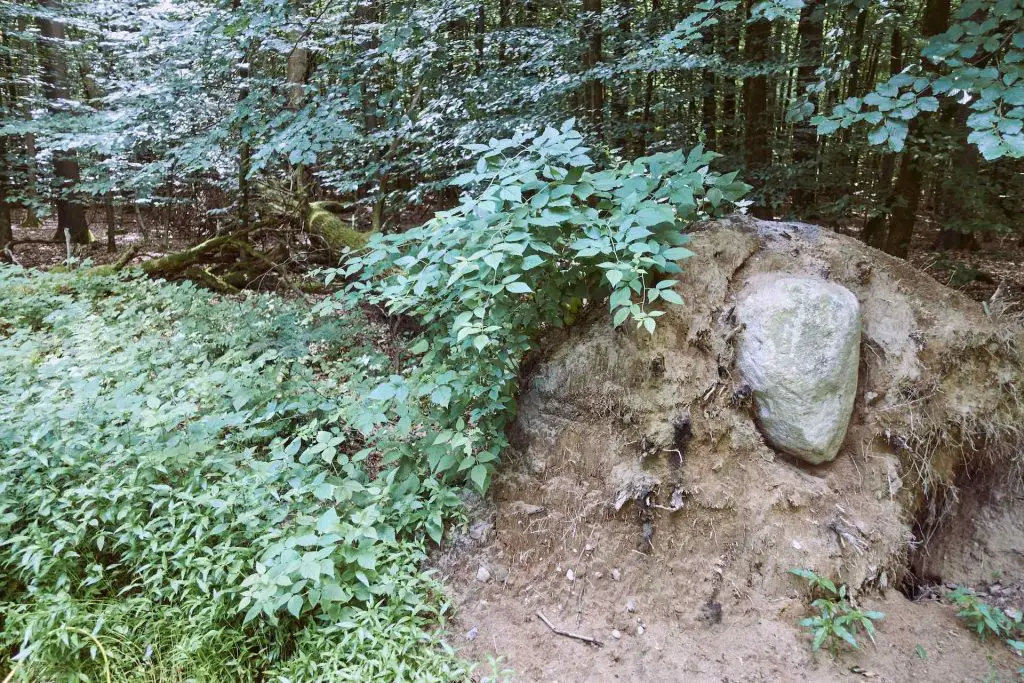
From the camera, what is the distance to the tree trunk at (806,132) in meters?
5.69

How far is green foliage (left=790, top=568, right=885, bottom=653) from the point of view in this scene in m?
2.48

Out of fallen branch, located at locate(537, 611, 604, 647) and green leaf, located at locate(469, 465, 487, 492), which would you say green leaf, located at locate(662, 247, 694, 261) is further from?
fallen branch, located at locate(537, 611, 604, 647)

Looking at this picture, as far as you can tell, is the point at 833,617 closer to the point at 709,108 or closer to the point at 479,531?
the point at 479,531

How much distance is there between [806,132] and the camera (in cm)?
704

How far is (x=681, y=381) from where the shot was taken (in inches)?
115

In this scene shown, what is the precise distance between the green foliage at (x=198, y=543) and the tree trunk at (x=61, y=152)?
8.83 meters

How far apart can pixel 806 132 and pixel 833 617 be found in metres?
6.35

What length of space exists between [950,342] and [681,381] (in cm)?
153

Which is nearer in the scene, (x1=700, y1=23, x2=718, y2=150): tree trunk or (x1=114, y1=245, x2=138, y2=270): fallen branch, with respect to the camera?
(x1=114, y1=245, x2=138, y2=270): fallen branch

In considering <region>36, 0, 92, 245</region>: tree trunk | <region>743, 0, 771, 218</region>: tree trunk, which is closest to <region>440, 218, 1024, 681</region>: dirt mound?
<region>743, 0, 771, 218</region>: tree trunk

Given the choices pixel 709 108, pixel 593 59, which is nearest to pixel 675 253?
pixel 593 59

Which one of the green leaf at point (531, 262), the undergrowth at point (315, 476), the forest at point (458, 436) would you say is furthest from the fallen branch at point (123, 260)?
the green leaf at point (531, 262)

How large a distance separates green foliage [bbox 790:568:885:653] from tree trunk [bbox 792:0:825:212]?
184 inches

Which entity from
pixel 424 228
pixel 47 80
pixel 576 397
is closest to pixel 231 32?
pixel 424 228
